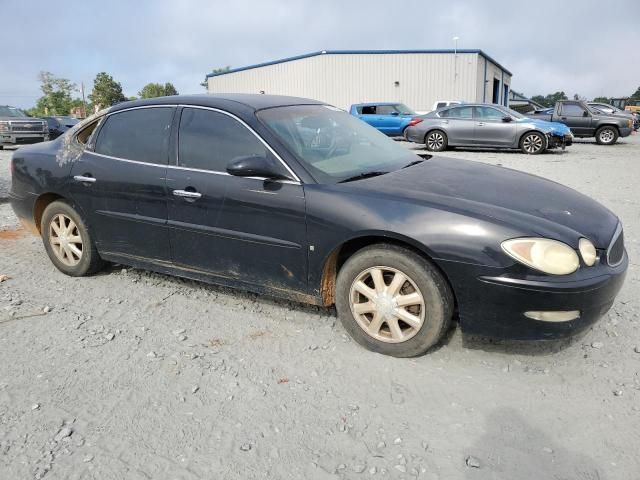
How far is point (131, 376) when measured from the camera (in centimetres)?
300

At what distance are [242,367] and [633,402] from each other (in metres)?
2.10

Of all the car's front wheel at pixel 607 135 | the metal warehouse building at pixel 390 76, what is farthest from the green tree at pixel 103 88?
the car's front wheel at pixel 607 135

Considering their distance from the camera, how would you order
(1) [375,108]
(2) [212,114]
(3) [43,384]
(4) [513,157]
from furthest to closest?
(1) [375,108]
(4) [513,157]
(2) [212,114]
(3) [43,384]

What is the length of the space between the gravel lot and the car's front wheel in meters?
17.6

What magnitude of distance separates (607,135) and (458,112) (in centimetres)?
725

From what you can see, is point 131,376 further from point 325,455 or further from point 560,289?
point 560,289

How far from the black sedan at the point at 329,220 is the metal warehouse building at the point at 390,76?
30913mm

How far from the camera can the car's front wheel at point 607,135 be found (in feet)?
62.0

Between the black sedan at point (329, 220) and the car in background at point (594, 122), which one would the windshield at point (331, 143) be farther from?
the car in background at point (594, 122)

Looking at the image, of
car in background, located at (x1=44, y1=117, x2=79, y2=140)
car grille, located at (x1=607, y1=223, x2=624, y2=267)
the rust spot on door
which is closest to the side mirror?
car grille, located at (x1=607, y1=223, x2=624, y2=267)

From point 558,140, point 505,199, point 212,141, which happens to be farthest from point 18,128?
point 505,199

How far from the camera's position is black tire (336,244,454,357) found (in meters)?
2.93

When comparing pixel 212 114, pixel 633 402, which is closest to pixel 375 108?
pixel 212 114

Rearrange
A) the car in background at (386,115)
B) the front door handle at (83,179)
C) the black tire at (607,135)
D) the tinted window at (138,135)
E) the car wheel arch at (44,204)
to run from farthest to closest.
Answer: the car in background at (386,115)
the black tire at (607,135)
the car wheel arch at (44,204)
the front door handle at (83,179)
the tinted window at (138,135)
